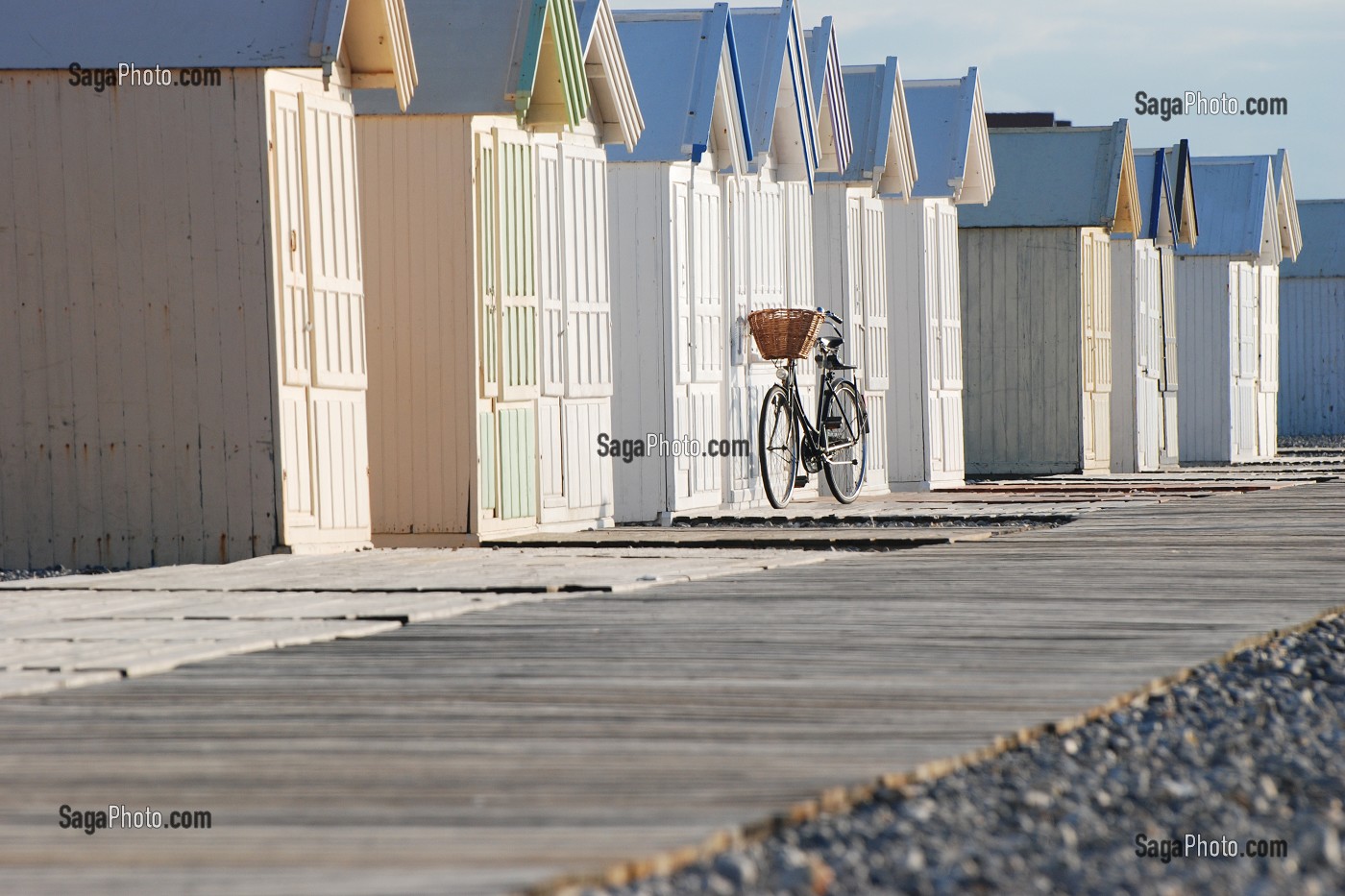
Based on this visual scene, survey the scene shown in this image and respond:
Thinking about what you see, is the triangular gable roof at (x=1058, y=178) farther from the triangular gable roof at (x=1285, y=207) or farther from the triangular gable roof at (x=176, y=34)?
the triangular gable roof at (x=176, y=34)

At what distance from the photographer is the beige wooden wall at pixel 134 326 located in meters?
9.79

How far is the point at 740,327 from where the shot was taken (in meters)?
14.9

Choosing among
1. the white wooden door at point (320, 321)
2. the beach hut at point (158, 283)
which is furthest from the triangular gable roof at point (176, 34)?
the white wooden door at point (320, 321)

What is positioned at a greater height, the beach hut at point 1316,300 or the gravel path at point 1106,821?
the beach hut at point 1316,300

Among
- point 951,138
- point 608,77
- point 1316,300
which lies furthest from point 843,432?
point 1316,300

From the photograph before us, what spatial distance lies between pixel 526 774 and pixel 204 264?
20.5ft

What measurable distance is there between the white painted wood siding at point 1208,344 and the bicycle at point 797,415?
12121 mm

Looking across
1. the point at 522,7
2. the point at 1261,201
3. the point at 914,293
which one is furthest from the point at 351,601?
the point at 1261,201

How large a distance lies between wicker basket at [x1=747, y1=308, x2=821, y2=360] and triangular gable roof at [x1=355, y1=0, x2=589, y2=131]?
2510 mm

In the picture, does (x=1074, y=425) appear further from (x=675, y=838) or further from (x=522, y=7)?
(x=675, y=838)

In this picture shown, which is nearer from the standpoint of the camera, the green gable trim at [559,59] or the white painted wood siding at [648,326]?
the green gable trim at [559,59]

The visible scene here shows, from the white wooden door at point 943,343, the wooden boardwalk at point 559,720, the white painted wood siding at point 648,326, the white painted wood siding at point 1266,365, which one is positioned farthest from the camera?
the white painted wood siding at point 1266,365

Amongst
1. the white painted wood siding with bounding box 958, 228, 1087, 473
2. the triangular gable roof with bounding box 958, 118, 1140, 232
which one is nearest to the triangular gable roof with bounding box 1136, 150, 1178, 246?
the triangular gable roof with bounding box 958, 118, 1140, 232

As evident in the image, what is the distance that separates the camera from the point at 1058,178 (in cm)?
2188
